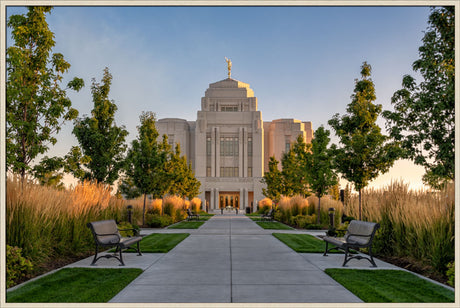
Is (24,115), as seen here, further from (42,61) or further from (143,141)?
(143,141)

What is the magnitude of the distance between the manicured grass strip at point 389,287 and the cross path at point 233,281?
23 centimetres

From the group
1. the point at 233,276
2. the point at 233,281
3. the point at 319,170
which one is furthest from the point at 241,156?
the point at 233,281

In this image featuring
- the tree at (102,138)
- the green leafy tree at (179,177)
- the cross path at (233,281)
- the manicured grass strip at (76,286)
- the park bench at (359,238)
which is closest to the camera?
the manicured grass strip at (76,286)

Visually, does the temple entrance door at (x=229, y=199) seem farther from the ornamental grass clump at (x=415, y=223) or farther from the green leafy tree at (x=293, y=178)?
the ornamental grass clump at (x=415, y=223)

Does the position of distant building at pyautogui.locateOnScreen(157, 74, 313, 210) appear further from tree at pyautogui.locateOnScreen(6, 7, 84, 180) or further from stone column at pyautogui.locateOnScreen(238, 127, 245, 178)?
tree at pyautogui.locateOnScreen(6, 7, 84, 180)

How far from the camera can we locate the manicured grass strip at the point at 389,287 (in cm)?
588

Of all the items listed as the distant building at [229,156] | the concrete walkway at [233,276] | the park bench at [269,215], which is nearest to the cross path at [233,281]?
the concrete walkway at [233,276]

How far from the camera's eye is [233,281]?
7.09 meters

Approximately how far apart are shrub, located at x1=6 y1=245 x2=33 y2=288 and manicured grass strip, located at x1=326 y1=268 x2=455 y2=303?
5.55 metres

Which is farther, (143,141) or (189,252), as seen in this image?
(143,141)

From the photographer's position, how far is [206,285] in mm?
6746

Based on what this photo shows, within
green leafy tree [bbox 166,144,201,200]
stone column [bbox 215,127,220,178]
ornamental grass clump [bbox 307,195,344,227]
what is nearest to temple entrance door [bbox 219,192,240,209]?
stone column [bbox 215,127,220,178]

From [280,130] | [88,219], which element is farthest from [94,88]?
[280,130]

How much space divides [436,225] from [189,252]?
6.22m
